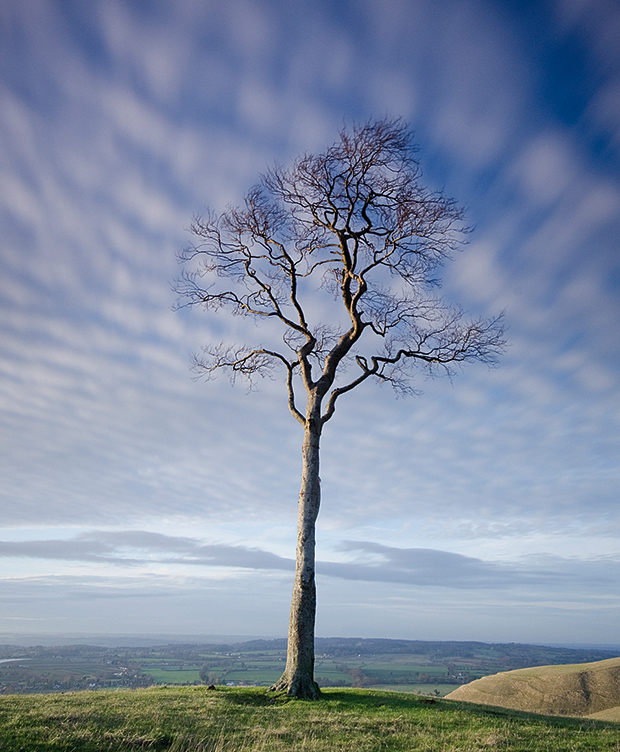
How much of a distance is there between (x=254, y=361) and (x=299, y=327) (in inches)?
110

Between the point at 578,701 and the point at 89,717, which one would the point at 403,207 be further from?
the point at 578,701

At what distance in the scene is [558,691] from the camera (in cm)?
1653

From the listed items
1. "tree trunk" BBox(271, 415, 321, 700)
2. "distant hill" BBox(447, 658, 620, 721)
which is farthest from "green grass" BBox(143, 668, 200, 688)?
"tree trunk" BBox(271, 415, 321, 700)

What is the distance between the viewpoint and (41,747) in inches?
234

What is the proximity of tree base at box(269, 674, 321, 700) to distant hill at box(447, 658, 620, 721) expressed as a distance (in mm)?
6369

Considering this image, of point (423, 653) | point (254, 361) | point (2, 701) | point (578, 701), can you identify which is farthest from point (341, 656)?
point (2, 701)

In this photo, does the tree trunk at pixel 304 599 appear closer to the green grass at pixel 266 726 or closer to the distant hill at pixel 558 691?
the green grass at pixel 266 726

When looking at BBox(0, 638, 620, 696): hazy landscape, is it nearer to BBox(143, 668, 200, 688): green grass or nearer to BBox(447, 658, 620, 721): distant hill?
BBox(143, 668, 200, 688): green grass

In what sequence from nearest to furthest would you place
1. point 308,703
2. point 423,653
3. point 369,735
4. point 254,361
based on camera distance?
1. point 369,735
2. point 308,703
3. point 254,361
4. point 423,653

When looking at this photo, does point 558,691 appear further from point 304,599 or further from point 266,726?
point 266,726

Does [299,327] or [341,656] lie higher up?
[299,327]

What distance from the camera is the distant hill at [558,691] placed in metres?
15.9

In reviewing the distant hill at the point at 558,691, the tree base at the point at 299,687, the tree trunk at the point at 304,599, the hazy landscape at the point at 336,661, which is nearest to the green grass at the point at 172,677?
the hazy landscape at the point at 336,661

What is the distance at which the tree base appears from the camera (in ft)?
38.4
